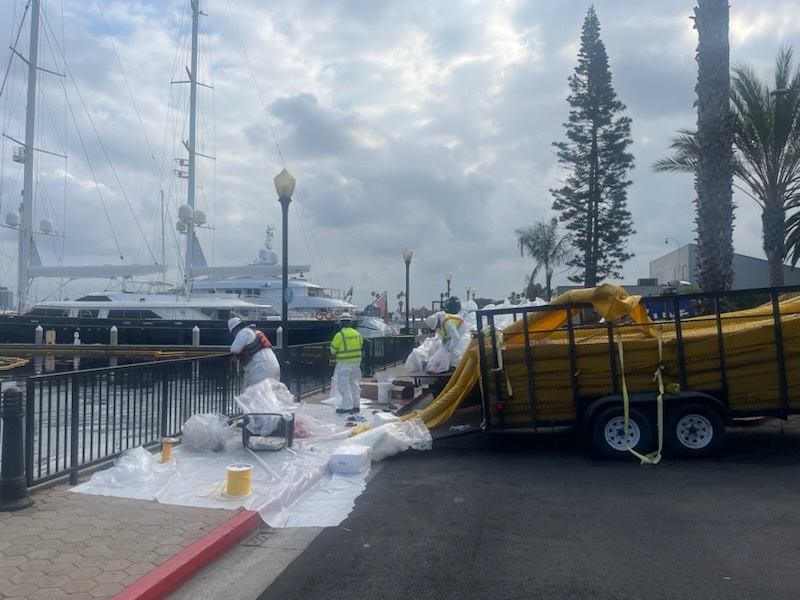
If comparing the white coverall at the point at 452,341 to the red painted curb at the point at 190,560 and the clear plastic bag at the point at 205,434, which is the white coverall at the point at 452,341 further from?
the red painted curb at the point at 190,560

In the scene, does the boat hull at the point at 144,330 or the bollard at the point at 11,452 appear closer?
the bollard at the point at 11,452

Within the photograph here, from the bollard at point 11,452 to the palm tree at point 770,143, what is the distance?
17.8 meters

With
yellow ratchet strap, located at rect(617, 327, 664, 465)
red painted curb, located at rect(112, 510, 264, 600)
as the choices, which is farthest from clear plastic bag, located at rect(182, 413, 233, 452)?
yellow ratchet strap, located at rect(617, 327, 664, 465)

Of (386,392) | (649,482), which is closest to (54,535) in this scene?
(649,482)

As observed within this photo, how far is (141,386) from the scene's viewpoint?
8.84 metres

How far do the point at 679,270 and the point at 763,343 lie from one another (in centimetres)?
3262

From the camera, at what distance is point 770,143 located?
20.5 metres

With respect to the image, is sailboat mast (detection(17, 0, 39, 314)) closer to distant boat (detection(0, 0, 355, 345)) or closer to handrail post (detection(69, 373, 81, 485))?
distant boat (detection(0, 0, 355, 345))

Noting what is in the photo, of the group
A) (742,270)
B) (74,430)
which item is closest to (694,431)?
(74,430)

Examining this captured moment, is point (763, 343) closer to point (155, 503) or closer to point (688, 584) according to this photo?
point (688, 584)

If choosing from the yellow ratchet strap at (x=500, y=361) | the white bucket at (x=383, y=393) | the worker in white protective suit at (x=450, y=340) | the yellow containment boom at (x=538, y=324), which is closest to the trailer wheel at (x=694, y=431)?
the yellow containment boom at (x=538, y=324)

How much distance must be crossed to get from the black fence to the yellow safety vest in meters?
1.88

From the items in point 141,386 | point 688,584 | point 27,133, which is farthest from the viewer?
point 27,133

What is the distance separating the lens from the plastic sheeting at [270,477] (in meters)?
6.99
